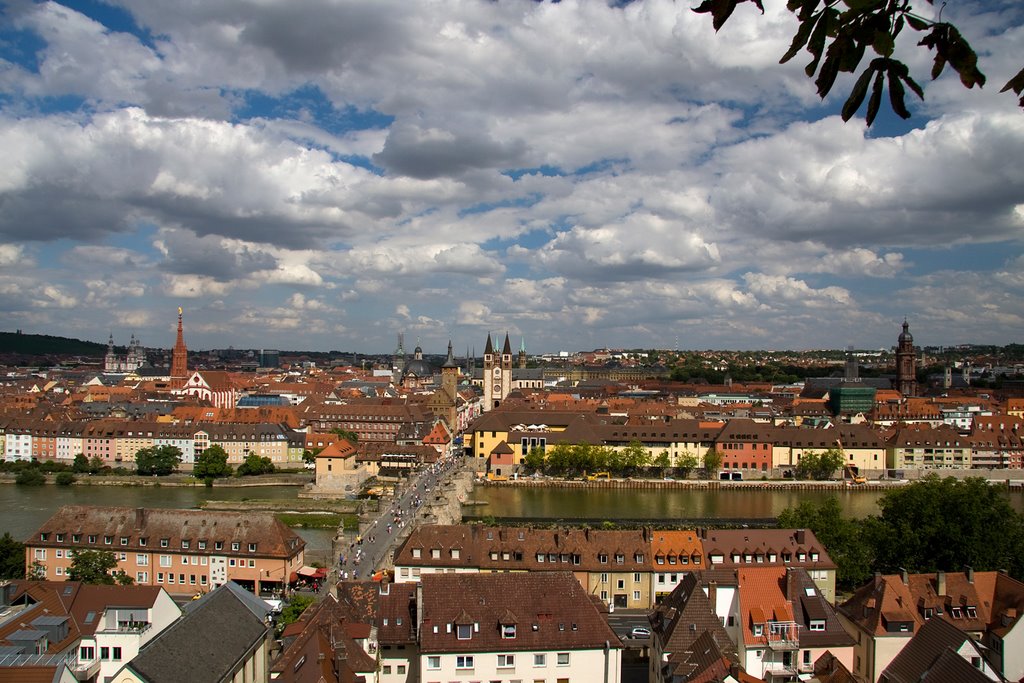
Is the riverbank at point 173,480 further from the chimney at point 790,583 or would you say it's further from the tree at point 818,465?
the chimney at point 790,583

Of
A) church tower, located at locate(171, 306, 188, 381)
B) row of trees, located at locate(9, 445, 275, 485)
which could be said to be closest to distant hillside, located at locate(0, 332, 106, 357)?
church tower, located at locate(171, 306, 188, 381)

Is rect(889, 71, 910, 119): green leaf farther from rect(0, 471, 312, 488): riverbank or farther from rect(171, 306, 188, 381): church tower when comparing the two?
rect(171, 306, 188, 381): church tower

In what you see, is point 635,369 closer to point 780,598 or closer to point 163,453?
point 163,453

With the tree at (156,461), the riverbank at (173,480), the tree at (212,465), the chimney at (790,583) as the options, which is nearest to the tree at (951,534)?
the chimney at (790,583)

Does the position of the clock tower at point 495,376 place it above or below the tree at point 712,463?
above

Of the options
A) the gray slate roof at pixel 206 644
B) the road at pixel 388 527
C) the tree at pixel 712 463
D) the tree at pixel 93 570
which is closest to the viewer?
the gray slate roof at pixel 206 644

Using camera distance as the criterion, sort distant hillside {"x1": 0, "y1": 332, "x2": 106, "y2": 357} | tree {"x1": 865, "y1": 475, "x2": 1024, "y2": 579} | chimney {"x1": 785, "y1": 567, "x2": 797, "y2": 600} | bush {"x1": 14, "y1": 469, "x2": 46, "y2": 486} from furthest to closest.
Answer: distant hillside {"x1": 0, "y1": 332, "x2": 106, "y2": 357} < bush {"x1": 14, "y1": 469, "x2": 46, "y2": 486} < tree {"x1": 865, "y1": 475, "x2": 1024, "y2": 579} < chimney {"x1": 785, "y1": 567, "x2": 797, "y2": 600}

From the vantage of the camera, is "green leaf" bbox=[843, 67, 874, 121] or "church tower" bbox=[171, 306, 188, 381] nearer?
"green leaf" bbox=[843, 67, 874, 121]
